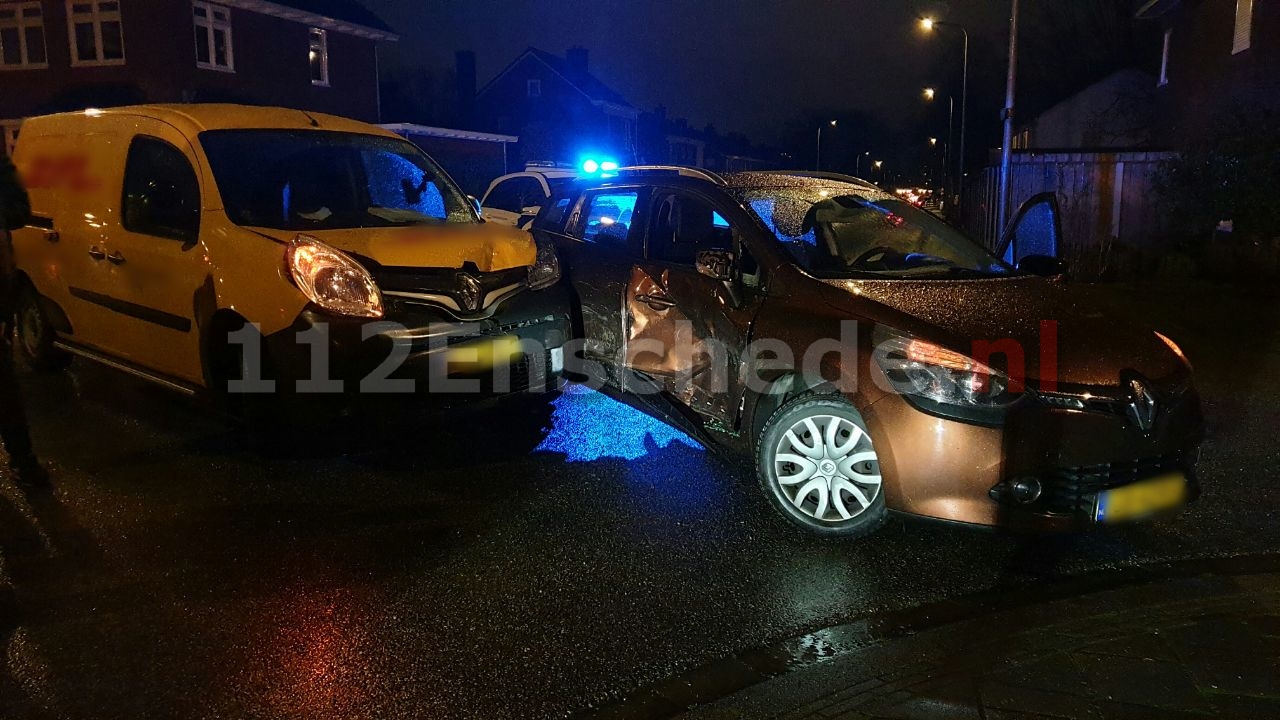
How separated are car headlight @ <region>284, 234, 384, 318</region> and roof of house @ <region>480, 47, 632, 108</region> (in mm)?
46088

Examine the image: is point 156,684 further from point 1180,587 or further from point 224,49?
point 224,49

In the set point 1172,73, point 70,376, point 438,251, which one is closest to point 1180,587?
point 438,251

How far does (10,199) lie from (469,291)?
2609mm

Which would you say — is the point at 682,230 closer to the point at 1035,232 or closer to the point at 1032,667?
the point at 1035,232

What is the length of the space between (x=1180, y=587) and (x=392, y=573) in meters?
3.42

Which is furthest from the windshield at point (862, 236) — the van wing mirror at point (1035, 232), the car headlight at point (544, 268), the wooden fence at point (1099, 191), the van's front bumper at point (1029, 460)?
the wooden fence at point (1099, 191)

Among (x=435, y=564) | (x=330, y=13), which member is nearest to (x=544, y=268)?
(x=435, y=564)

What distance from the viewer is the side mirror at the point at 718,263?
16.2 ft

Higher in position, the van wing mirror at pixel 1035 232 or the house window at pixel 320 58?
the house window at pixel 320 58

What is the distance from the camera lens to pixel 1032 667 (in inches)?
132

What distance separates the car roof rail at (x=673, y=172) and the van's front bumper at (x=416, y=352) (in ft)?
3.73

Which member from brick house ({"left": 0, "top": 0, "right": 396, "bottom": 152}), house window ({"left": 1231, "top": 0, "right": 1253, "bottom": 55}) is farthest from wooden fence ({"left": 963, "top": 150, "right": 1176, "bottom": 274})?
brick house ({"left": 0, "top": 0, "right": 396, "bottom": 152})

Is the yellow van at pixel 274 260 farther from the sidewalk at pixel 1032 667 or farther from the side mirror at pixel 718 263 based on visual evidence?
the sidewalk at pixel 1032 667

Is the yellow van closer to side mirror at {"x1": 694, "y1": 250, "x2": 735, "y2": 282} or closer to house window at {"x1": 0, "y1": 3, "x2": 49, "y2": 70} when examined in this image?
side mirror at {"x1": 694, "y1": 250, "x2": 735, "y2": 282}
